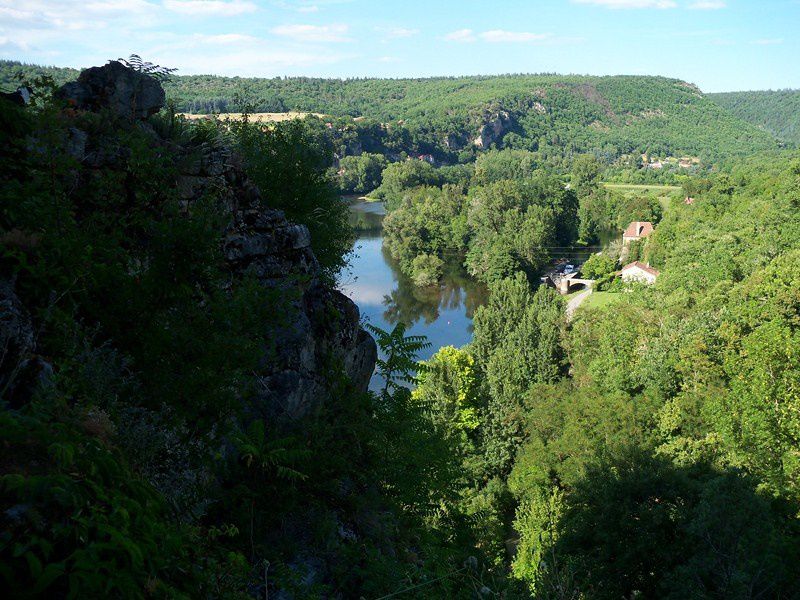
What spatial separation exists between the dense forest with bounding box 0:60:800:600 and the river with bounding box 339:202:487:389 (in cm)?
1932

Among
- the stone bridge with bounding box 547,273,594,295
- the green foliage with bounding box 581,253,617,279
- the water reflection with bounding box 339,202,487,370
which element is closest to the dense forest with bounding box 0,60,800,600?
the water reflection with bounding box 339,202,487,370

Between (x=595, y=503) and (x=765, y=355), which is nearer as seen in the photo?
(x=595, y=503)

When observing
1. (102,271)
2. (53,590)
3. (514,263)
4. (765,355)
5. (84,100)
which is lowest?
(514,263)

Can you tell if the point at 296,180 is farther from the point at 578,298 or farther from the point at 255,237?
the point at 578,298

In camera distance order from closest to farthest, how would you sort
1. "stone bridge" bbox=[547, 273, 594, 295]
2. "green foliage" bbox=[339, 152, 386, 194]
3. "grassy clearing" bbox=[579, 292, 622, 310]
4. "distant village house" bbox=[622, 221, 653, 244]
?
"grassy clearing" bbox=[579, 292, 622, 310] < "stone bridge" bbox=[547, 273, 594, 295] < "distant village house" bbox=[622, 221, 653, 244] < "green foliage" bbox=[339, 152, 386, 194]

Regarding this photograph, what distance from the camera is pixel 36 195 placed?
18.6 ft

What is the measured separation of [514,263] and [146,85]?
48380 mm

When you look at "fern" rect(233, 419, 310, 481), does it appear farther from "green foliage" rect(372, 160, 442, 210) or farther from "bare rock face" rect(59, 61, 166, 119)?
"green foliage" rect(372, 160, 442, 210)

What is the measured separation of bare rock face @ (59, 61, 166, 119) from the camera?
955 cm

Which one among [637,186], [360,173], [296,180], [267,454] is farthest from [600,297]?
[637,186]

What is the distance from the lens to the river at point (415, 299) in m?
45.8

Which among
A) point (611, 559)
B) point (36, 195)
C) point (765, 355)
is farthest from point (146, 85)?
point (765, 355)

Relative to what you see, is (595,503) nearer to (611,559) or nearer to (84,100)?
(611,559)

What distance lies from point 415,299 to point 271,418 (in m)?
46.4
